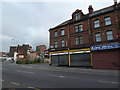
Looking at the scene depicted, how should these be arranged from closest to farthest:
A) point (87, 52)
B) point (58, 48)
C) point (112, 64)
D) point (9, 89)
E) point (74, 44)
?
point (9, 89) < point (112, 64) < point (87, 52) < point (74, 44) < point (58, 48)

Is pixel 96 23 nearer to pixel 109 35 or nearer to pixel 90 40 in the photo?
pixel 90 40

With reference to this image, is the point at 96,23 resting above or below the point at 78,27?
above

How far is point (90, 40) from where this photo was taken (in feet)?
78.1

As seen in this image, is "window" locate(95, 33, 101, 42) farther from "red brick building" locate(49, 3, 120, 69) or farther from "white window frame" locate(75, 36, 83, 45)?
"white window frame" locate(75, 36, 83, 45)

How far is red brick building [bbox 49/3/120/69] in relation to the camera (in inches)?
821

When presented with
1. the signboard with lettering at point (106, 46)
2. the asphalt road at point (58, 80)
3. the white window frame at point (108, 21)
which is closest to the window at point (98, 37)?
the signboard with lettering at point (106, 46)

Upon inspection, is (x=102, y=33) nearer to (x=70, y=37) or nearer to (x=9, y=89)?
(x=70, y=37)

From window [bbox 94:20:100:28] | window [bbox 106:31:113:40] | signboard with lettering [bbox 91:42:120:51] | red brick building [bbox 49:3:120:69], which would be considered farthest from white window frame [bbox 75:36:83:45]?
window [bbox 106:31:113:40]

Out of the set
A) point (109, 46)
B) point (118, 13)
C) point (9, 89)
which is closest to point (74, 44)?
point (109, 46)

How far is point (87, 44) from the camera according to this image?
79.4 feet

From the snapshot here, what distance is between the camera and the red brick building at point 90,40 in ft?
68.4

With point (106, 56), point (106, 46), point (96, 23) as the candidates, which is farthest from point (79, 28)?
point (106, 56)

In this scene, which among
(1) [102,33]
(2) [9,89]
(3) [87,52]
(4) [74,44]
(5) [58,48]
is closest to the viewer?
(2) [9,89]

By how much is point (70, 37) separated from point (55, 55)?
653 cm
